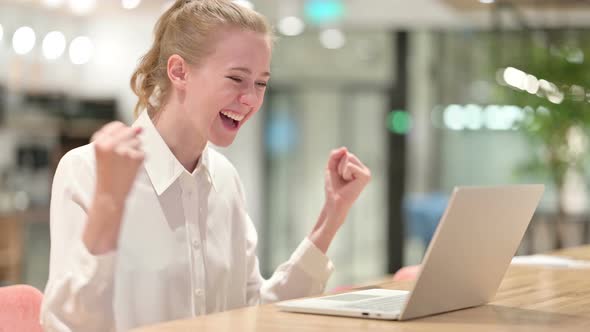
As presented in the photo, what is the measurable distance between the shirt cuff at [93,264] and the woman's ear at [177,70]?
574mm

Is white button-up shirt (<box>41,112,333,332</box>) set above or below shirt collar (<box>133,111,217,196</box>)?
below

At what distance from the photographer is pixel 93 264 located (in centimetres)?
177

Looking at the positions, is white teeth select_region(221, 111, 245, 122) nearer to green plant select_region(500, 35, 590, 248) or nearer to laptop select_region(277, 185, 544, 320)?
laptop select_region(277, 185, 544, 320)

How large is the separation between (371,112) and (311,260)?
8.81m

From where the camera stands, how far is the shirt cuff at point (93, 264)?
177cm

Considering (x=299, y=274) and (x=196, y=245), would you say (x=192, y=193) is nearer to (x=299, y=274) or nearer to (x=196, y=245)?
(x=196, y=245)

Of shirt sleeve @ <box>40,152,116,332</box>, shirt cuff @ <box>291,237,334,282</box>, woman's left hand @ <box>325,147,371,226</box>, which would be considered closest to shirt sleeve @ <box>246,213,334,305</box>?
shirt cuff @ <box>291,237,334,282</box>

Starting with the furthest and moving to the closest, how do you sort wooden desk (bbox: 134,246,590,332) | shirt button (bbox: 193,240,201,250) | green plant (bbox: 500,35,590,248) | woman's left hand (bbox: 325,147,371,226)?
green plant (bbox: 500,35,590,248) → woman's left hand (bbox: 325,147,371,226) → shirt button (bbox: 193,240,201,250) → wooden desk (bbox: 134,246,590,332)

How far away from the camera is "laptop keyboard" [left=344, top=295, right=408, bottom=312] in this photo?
180 cm

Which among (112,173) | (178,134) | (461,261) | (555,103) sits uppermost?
(555,103)

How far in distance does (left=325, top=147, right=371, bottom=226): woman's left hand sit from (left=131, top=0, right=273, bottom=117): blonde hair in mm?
326

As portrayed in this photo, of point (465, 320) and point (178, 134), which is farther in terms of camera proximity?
point (178, 134)

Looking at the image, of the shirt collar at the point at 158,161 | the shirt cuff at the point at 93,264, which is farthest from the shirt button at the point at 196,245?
the shirt cuff at the point at 93,264

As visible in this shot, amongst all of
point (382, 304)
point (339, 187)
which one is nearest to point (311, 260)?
point (339, 187)
